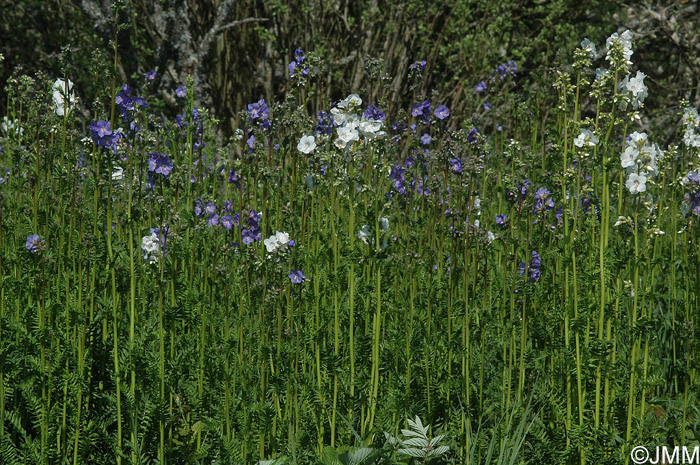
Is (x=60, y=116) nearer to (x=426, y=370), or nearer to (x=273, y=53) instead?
(x=426, y=370)

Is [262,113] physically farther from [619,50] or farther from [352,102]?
[619,50]

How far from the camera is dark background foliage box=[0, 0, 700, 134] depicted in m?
7.20

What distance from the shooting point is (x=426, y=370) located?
2.43 m

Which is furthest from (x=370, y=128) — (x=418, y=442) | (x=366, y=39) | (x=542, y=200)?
(x=366, y=39)

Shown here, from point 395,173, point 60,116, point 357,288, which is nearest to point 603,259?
point 357,288

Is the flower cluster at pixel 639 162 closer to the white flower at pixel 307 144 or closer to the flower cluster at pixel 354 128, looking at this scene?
the flower cluster at pixel 354 128

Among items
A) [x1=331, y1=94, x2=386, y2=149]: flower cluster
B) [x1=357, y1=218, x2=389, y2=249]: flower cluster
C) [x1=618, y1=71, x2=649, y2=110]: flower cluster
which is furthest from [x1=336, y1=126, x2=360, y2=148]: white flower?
[x1=618, y1=71, x2=649, y2=110]: flower cluster

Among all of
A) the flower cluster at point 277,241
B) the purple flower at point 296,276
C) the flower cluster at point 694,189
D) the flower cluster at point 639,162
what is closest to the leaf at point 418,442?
the purple flower at point 296,276

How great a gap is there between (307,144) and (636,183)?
61.3 inches

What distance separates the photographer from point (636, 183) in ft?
7.67

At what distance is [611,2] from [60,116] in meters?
6.78

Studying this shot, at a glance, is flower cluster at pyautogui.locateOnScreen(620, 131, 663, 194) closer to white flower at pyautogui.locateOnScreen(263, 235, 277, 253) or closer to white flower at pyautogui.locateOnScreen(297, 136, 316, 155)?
white flower at pyautogui.locateOnScreen(263, 235, 277, 253)

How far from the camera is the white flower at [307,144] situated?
3236 millimetres

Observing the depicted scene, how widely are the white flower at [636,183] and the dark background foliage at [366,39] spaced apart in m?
4.71
